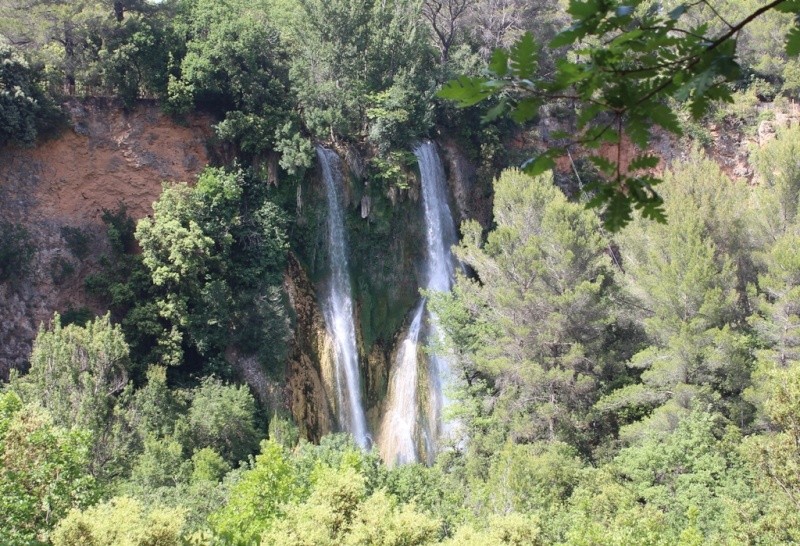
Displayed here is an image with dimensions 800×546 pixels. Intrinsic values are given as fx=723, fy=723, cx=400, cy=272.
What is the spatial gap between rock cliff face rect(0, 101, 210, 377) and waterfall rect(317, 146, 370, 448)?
3.46 m

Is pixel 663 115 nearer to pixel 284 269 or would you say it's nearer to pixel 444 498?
pixel 444 498

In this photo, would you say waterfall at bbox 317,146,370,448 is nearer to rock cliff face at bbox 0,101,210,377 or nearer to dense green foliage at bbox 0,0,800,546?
dense green foliage at bbox 0,0,800,546

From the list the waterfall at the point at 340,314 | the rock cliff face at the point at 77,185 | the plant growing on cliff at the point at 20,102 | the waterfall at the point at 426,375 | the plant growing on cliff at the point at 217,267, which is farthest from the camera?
the waterfall at the point at 426,375

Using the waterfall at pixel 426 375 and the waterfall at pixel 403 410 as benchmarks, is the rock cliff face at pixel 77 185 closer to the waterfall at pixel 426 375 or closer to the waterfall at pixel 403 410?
the waterfall at pixel 426 375

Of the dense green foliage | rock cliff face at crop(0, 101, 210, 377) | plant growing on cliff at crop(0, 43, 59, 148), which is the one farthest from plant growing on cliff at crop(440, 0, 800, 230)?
plant growing on cliff at crop(0, 43, 59, 148)

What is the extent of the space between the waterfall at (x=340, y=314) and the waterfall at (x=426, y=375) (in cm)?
87

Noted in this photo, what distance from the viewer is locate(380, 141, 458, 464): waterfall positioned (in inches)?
759

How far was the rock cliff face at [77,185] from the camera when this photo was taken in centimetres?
1662

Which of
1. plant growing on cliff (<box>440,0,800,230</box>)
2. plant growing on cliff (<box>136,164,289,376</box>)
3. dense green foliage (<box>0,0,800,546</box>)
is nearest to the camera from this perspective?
plant growing on cliff (<box>440,0,800,230</box>)

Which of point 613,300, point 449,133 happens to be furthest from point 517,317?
point 449,133

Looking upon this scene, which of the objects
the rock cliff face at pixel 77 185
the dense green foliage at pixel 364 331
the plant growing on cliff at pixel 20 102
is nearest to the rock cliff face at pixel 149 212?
the rock cliff face at pixel 77 185

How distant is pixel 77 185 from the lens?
1775 cm

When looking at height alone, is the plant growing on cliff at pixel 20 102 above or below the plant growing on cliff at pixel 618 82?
above

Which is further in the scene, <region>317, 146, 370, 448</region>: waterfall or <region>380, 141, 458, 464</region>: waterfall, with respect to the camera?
<region>380, 141, 458, 464</region>: waterfall
